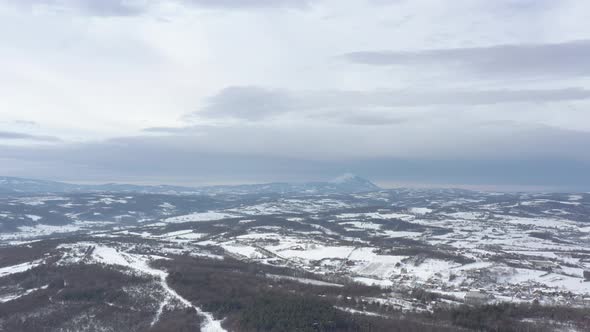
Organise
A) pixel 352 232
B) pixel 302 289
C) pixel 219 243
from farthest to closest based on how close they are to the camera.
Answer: pixel 352 232 → pixel 219 243 → pixel 302 289

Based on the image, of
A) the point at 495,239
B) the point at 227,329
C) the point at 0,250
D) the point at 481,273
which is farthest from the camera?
the point at 495,239

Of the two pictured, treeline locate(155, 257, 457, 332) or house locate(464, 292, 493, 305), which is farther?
house locate(464, 292, 493, 305)

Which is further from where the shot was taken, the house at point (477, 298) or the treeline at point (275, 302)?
the house at point (477, 298)

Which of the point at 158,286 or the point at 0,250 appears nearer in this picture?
the point at 158,286

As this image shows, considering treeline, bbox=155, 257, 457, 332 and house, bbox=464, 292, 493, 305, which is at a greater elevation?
treeline, bbox=155, 257, 457, 332

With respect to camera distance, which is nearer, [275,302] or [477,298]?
[275,302]

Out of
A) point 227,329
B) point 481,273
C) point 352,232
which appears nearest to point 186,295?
point 227,329

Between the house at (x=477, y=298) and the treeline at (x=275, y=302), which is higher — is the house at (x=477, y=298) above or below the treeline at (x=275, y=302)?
below

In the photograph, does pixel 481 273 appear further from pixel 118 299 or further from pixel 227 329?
pixel 118 299
